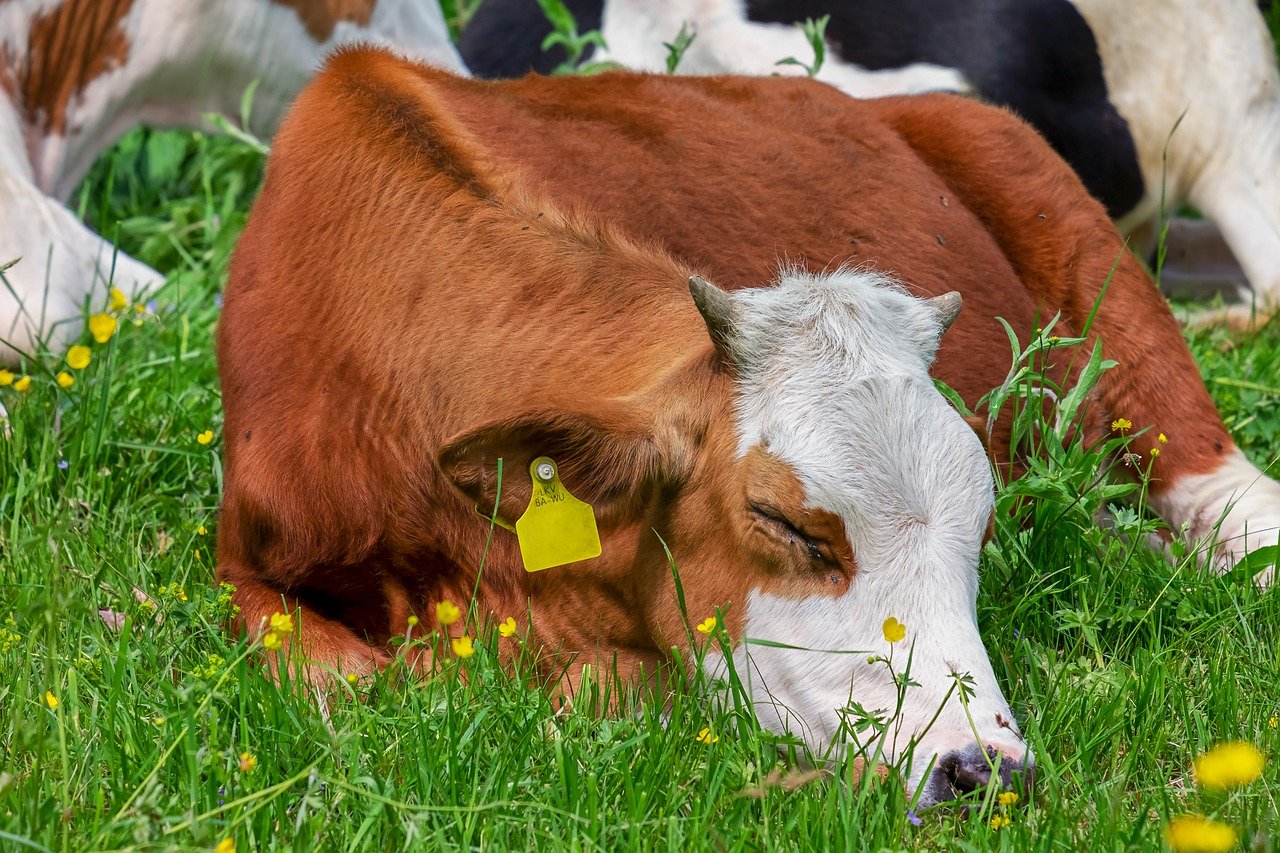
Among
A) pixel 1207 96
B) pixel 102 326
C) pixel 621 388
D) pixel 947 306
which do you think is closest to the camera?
pixel 621 388

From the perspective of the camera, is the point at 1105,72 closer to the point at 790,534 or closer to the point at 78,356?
the point at 790,534

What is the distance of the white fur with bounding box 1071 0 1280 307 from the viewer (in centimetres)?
584

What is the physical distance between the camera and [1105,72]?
587 cm

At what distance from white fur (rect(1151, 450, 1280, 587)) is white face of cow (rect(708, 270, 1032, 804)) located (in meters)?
1.53

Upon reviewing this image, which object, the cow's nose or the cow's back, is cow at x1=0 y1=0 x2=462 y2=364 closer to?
the cow's back

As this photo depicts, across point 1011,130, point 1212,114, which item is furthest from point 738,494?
point 1212,114

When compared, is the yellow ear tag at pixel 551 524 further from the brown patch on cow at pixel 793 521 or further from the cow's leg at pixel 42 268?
the cow's leg at pixel 42 268

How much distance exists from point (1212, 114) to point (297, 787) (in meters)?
4.62

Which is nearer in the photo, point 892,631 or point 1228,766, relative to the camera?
point 1228,766

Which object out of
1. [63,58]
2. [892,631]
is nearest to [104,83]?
[63,58]

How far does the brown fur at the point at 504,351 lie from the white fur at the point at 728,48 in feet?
6.42

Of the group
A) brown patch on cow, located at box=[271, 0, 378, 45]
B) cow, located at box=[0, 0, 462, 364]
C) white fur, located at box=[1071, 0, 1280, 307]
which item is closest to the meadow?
cow, located at box=[0, 0, 462, 364]

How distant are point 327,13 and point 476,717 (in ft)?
12.1

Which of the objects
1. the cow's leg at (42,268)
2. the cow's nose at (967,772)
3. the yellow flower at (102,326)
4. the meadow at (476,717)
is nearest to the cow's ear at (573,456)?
the meadow at (476,717)
